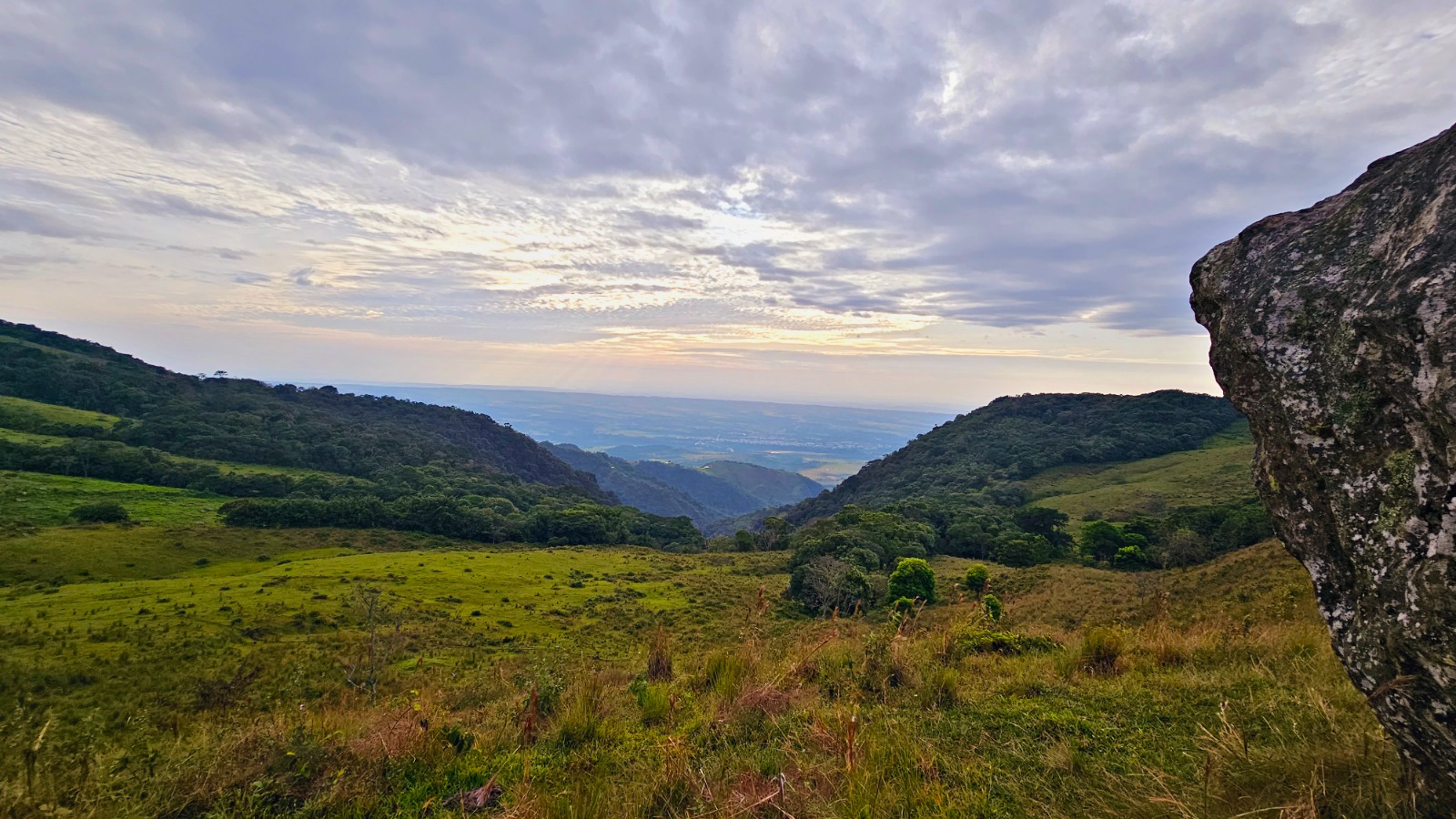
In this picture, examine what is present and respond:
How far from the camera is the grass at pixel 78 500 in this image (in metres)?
43.3

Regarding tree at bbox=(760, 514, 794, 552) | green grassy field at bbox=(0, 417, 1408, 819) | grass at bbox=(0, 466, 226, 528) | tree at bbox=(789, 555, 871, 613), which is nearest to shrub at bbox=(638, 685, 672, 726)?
green grassy field at bbox=(0, 417, 1408, 819)

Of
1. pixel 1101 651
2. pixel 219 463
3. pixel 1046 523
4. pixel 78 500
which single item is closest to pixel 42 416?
pixel 219 463

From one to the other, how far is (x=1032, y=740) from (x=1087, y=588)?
24.1 metres

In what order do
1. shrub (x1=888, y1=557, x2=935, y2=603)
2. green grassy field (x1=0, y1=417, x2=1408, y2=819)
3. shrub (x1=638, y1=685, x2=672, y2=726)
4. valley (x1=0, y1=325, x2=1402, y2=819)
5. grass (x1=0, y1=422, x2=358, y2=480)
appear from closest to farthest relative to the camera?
green grassy field (x1=0, y1=417, x2=1408, y2=819) → valley (x1=0, y1=325, x2=1402, y2=819) → shrub (x1=638, y1=685, x2=672, y2=726) → shrub (x1=888, y1=557, x2=935, y2=603) → grass (x1=0, y1=422, x2=358, y2=480)

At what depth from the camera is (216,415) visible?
9469cm

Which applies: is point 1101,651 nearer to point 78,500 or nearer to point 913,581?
point 913,581

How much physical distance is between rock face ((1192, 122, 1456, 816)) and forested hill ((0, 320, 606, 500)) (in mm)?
107293

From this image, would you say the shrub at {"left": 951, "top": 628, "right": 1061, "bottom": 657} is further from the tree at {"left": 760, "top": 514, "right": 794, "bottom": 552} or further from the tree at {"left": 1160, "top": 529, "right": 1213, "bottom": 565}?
the tree at {"left": 760, "top": 514, "right": 794, "bottom": 552}

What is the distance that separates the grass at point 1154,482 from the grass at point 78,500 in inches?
3451

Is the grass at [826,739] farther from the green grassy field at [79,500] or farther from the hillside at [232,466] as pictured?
the green grassy field at [79,500]

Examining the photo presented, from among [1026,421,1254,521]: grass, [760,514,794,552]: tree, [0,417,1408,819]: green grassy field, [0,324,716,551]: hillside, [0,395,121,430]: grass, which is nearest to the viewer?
[0,417,1408,819]: green grassy field

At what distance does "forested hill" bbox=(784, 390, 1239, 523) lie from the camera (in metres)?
85.9

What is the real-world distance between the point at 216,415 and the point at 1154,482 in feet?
461

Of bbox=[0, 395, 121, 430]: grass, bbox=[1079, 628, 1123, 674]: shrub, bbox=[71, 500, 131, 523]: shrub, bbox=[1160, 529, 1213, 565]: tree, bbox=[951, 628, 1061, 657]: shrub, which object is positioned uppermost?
bbox=[1079, 628, 1123, 674]: shrub
